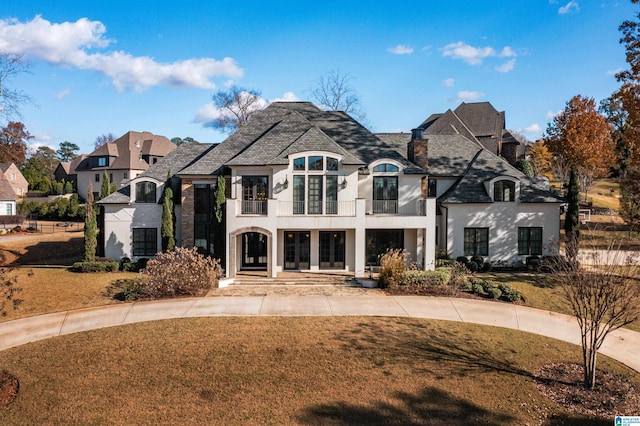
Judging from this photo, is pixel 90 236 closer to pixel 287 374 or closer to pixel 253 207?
pixel 253 207

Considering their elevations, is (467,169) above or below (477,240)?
above

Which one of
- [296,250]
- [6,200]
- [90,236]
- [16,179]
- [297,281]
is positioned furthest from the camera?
[16,179]

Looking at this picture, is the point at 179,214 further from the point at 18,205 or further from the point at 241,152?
the point at 18,205

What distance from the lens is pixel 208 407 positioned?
32.3ft

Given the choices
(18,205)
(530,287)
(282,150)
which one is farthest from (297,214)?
(18,205)

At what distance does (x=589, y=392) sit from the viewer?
1086cm

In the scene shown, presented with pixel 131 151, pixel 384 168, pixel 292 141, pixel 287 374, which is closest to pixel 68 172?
pixel 131 151

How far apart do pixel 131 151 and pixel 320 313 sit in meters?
49.2

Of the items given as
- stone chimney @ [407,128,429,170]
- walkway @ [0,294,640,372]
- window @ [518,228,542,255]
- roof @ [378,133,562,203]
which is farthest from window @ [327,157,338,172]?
window @ [518,228,542,255]

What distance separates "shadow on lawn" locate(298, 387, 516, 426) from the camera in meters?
9.41

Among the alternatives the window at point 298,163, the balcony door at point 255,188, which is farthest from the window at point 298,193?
the balcony door at point 255,188

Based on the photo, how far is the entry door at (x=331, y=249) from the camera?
23.1 m

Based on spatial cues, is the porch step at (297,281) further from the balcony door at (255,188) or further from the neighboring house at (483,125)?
the neighboring house at (483,125)

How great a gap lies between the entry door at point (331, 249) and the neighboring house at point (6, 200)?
4039 centimetres
